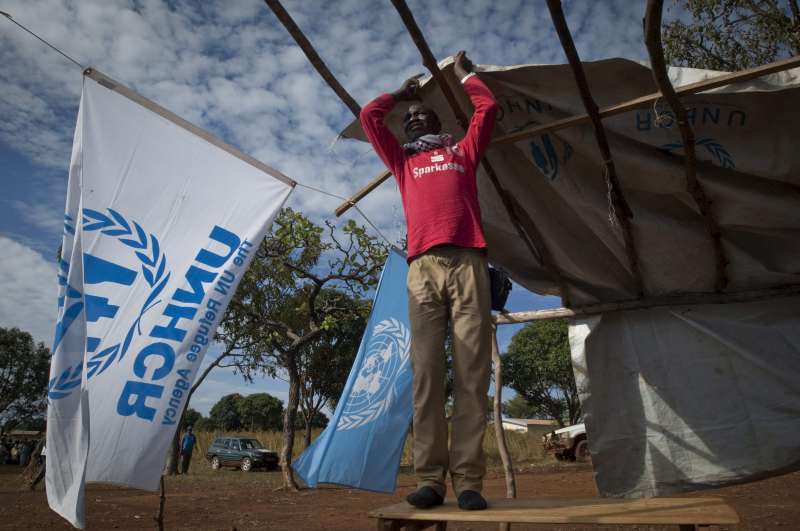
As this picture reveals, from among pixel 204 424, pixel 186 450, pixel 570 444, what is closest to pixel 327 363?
pixel 186 450

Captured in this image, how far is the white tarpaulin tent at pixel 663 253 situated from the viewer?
10.1 feet

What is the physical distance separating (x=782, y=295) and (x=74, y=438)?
4.27 metres

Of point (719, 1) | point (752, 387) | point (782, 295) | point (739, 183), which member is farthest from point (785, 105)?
point (719, 1)

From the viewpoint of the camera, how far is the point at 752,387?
12.1 feet

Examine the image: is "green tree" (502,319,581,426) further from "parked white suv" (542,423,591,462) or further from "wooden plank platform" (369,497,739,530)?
"wooden plank platform" (369,497,739,530)

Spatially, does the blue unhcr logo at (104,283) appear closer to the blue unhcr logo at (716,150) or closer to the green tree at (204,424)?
the blue unhcr logo at (716,150)

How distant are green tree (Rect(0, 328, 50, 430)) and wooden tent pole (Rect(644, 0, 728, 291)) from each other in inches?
1500

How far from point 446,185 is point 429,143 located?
34cm

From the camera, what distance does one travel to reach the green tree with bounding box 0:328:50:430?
32781mm

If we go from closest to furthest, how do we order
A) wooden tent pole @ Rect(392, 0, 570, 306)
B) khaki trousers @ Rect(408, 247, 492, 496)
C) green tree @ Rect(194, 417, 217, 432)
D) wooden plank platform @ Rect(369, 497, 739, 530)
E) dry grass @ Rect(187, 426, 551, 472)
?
1. wooden plank platform @ Rect(369, 497, 739, 530)
2. khaki trousers @ Rect(408, 247, 492, 496)
3. wooden tent pole @ Rect(392, 0, 570, 306)
4. dry grass @ Rect(187, 426, 551, 472)
5. green tree @ Rect(194, 417, 217, 432)

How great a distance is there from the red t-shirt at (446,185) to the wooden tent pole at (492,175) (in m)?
0.17

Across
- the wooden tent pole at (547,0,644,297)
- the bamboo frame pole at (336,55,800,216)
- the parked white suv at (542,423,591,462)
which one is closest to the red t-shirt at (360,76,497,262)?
the bamboo frame pole at (336,55,800,216)

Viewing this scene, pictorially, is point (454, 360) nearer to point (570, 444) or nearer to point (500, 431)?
point (500, 431)

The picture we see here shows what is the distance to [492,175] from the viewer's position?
3.58 meters
